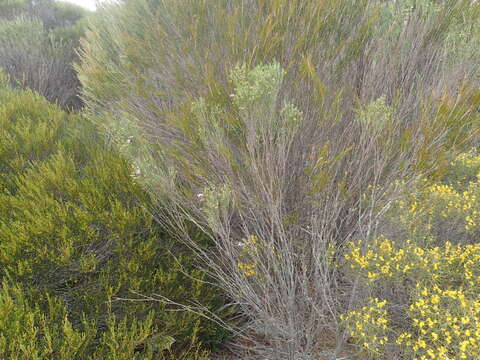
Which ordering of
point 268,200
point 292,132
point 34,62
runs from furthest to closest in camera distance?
point 34,62
point 292,132
point 268,200

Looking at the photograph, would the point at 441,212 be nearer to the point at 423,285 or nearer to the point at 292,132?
the point at 423,285

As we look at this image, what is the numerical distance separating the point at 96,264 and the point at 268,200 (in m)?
1.38

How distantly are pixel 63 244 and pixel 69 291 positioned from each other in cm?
35

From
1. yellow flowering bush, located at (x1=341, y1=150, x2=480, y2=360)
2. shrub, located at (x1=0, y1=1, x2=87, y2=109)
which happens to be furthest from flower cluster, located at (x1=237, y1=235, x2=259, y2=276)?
shrub, located at (x1=0, y1=1, x2=87, y2=109)

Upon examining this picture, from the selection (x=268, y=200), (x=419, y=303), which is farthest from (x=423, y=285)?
(x=268, y=200)

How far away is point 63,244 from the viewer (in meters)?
2.43

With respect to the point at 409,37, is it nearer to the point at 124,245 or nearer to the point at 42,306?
the point at 124,245

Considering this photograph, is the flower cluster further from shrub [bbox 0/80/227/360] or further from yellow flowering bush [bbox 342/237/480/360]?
yellow flowering bush [bbox 342/237/480/360]

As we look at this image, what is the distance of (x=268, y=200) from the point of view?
234 cm

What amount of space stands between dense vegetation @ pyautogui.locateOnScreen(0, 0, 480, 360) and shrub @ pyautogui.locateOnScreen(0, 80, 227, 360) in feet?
0.05

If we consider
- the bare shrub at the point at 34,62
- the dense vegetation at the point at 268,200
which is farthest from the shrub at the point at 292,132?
the bare shrub at the point at 34,62

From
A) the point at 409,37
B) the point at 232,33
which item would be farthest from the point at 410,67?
the point at 232,33

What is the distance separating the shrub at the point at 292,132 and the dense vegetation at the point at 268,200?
2 centimetres

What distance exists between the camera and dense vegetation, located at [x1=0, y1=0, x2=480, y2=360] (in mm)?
2225
